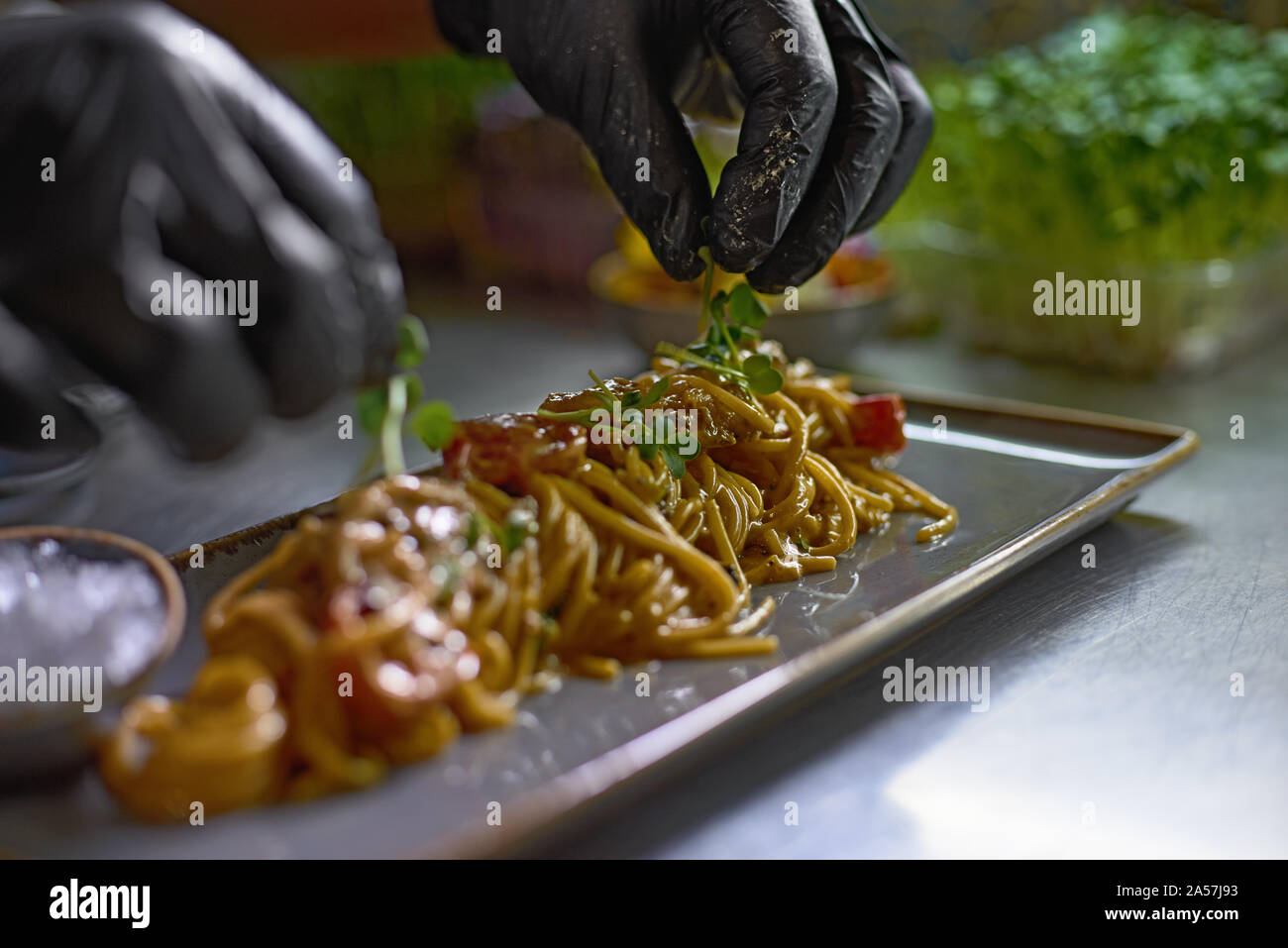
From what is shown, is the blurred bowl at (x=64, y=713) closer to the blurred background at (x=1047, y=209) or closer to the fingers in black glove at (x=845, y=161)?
the fingers in black glove at (x=845, y=161)

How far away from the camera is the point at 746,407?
2049 mm

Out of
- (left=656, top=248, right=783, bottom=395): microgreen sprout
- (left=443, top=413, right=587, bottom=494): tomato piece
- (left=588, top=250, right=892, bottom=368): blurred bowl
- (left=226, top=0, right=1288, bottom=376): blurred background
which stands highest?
(left=226, top=0, right=1288, bottom=376): blurred background

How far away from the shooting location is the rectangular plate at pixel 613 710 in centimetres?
123

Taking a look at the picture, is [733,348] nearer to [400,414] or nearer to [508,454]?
[508,454]

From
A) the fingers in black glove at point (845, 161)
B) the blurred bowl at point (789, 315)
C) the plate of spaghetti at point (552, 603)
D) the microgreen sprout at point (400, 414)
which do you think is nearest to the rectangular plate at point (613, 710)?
the plate of spaghetti at point (552, 603)

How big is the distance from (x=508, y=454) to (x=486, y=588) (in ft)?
0.91

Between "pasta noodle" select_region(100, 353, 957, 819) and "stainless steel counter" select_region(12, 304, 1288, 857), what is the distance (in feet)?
0.69

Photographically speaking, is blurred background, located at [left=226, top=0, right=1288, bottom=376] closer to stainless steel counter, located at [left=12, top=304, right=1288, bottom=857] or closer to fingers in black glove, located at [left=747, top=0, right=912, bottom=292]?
stainless steel counter, located at [left=12, top=304, right=1288, bottom=857]

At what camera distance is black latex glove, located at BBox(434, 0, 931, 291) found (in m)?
1.99

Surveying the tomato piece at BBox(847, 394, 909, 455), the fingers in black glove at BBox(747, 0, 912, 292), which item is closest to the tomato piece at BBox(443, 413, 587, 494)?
the fingers in black glove at BBox(747, 0, 912, 292)

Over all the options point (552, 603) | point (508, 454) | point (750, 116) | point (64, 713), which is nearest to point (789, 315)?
point (750, 116)

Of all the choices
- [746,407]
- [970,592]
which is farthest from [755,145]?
[970,592]

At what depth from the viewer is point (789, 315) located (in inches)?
130
